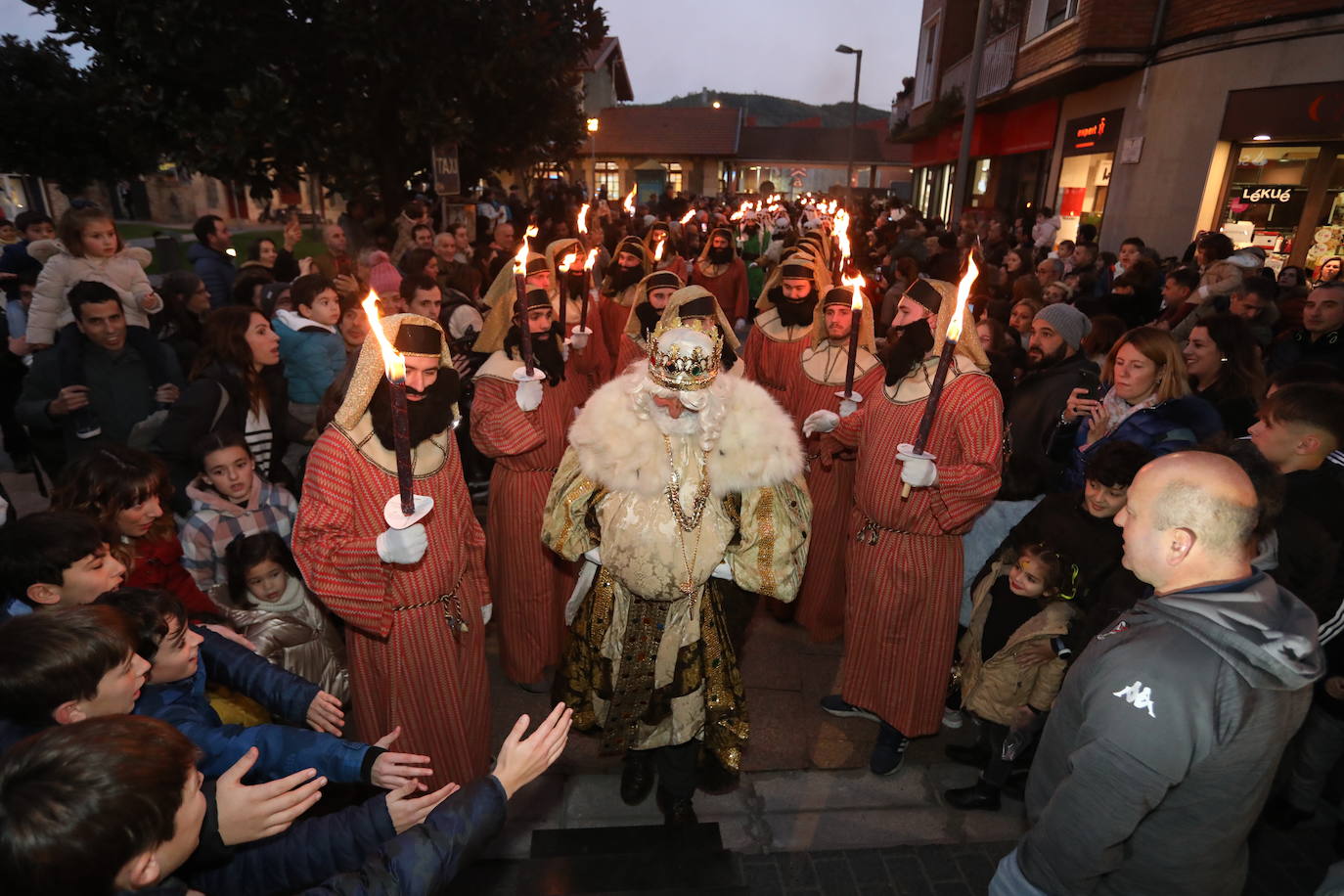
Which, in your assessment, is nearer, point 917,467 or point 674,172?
point 917,467

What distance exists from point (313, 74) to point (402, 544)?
973 centimetres

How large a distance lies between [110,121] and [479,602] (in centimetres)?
984

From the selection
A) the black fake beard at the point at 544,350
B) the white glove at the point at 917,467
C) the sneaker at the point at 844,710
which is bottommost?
the sneaker at the point at 844,710

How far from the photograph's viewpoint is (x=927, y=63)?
89.5 ft

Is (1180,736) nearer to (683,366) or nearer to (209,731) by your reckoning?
(683,366)

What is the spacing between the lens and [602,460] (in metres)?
3.23

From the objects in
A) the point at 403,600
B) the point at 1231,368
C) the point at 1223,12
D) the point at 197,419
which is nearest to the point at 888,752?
the point at 403,600

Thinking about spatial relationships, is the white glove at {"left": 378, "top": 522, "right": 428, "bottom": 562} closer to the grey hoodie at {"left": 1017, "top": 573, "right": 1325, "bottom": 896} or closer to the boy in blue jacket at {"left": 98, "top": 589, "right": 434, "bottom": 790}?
the boy in blue jacket at {"left": 98, "top": 589, "right": 434, "bottom": 790}

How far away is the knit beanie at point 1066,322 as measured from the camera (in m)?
4.85

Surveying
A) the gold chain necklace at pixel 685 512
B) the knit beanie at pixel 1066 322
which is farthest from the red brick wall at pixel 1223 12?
the gold chain necklace at pixel 685 512

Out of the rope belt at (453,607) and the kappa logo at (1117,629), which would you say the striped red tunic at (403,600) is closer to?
the rope belt at (453,607)

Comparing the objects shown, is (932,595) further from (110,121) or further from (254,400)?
(110,121)

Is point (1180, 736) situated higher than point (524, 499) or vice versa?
point (1180, 736)

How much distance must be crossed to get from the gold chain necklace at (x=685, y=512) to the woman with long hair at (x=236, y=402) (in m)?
2.70
